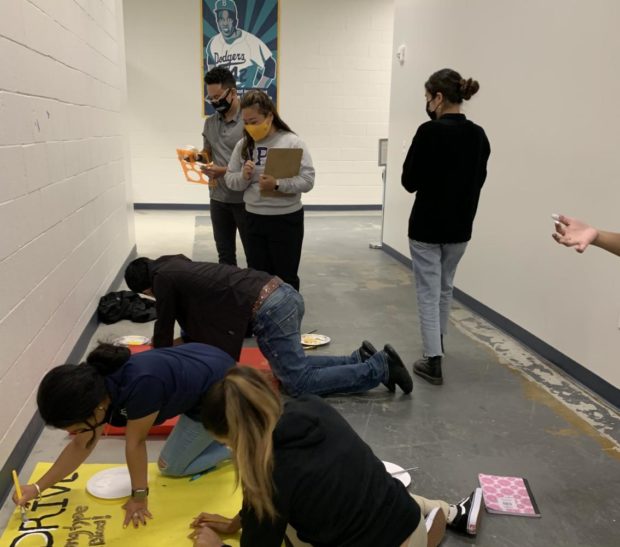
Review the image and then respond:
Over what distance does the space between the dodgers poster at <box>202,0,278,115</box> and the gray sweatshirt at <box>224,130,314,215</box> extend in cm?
529

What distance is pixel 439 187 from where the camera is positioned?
272cm

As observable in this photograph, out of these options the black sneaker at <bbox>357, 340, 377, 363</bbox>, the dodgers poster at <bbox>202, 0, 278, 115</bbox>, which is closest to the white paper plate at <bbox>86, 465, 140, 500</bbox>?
the black sneaker at <bbox>357, 340, 377, 363</bbox>

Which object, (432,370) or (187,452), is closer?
(187,452)

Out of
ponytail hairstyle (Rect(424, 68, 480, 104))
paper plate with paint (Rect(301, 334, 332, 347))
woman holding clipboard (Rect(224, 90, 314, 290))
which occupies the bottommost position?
paper plate with paint (Rect(301, 334, 332, 347))

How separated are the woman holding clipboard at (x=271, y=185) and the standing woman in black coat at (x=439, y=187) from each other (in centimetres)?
65

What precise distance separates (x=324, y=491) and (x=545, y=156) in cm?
260

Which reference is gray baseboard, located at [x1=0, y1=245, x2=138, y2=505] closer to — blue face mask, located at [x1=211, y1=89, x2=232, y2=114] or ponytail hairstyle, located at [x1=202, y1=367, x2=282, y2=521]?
ponytail hairstyle, located at [x1=202, y1=367, x2=282, y2=521]

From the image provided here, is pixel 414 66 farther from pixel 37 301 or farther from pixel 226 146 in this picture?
pixel 37 301

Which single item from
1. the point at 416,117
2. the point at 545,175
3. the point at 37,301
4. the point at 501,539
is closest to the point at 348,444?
the point at 501,539

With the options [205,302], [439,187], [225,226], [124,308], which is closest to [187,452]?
[205,302]

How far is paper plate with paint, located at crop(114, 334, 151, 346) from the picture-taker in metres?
3.19

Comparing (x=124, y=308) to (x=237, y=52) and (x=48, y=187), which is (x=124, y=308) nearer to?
(x=48, y=187)

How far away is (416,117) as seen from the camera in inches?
197

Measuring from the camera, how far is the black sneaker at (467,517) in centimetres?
178
